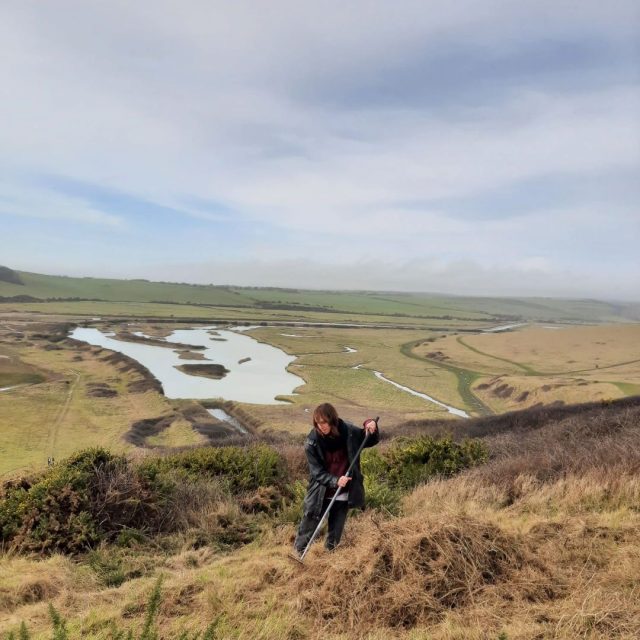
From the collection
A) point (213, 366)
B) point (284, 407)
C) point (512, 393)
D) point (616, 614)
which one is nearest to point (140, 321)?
point (213, 366)

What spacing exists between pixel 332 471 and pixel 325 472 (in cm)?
13

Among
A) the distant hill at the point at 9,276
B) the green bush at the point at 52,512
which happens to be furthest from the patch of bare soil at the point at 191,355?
the distant hill at the point at 9,276

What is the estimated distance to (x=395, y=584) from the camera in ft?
15.5

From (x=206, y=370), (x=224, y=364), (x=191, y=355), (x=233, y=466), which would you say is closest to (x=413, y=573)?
(x=233, y=466)

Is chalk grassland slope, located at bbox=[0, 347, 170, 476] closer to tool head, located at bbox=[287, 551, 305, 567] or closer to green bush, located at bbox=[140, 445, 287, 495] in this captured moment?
green bush, located at bbox=[140, 445, 287, 495]

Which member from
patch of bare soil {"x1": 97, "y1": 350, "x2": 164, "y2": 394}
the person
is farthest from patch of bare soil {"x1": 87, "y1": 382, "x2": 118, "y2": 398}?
the person

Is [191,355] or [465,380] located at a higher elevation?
[191,355]

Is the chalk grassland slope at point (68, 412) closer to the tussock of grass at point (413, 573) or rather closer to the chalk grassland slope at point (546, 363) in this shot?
the tussock of grass at point (413, 573)

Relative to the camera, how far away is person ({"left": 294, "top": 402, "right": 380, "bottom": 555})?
578 cm

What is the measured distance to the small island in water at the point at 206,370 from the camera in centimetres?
5193

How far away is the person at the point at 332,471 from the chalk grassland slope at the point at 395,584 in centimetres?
36

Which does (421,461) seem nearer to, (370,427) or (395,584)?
(370,427)

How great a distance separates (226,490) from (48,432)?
78.3 ft

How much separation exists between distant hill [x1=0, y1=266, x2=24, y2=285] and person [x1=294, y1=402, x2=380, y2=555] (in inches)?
8424
